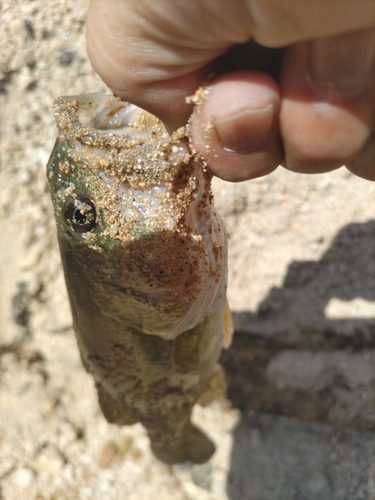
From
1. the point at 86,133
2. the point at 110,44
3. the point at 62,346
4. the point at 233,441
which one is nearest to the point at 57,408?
the point at 62,346

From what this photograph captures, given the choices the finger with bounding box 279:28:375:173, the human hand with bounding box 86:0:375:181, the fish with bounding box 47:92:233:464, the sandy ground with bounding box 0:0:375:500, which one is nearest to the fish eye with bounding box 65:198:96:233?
the fish with bounding box 47:92:233:464

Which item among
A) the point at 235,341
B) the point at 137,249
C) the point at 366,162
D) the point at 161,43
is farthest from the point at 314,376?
the point at 161,43

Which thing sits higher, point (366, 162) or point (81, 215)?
point (366, 162)

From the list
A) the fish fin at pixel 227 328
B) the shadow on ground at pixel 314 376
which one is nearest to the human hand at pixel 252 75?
the fish fin at pixel 227 328

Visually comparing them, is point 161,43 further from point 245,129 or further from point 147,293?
point 147,293

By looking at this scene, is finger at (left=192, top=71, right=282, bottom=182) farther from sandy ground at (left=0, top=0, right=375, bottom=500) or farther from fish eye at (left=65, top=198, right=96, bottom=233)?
sandy ground at (left=0, top=0, right=375, bottom=500)

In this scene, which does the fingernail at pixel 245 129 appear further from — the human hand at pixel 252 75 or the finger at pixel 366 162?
the finger at pixel 366 162

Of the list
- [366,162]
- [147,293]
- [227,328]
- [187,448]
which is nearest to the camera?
[366,162]
